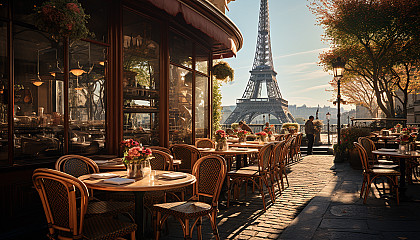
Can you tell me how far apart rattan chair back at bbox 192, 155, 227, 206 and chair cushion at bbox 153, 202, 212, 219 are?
0.54 feet

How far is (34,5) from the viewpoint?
13.8ft

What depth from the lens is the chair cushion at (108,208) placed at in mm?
3176

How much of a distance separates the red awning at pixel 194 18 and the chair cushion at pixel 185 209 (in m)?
2.95

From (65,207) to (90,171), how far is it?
1513mm

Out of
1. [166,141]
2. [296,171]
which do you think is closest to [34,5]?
[166,141]

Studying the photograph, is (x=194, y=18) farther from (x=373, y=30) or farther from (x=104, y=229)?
(x=373, y=30)

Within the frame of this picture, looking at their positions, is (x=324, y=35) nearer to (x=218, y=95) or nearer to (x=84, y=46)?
(x=218, y=95)

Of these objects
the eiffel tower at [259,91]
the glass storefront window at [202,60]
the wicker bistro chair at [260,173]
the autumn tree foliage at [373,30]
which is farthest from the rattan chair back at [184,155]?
the eiffel tower at [259,91]

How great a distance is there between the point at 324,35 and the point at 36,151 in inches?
641

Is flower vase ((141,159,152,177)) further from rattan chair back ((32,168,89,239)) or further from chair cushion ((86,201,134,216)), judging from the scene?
rattan chair back ((32,168,89,239))

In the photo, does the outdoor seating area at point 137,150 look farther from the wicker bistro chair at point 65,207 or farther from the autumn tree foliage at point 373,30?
the autumn tree foliage at point 373,30

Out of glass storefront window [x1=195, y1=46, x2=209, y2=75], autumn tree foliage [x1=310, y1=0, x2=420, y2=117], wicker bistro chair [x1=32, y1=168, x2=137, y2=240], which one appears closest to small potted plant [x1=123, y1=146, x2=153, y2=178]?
wicker bistro chair [x1=32, y1=168, x2=137, y2=240]

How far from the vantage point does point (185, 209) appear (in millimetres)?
3232

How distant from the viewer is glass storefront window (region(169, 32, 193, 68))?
21.2 feet
